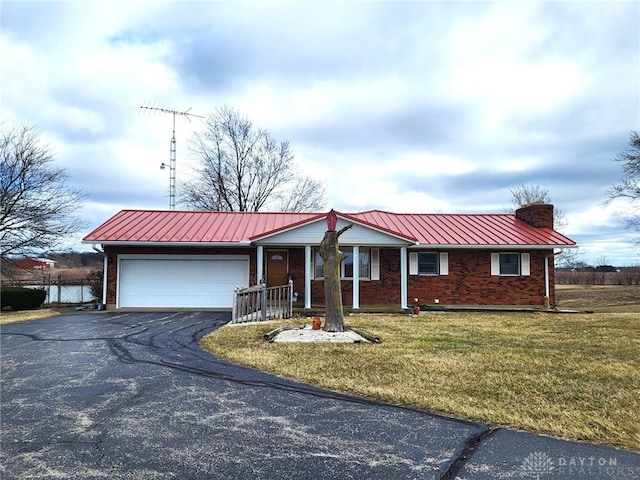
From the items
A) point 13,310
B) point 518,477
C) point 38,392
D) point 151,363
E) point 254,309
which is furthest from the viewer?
point 13,310

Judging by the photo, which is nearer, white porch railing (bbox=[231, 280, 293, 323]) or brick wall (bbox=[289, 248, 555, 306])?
white porch railing (bbox=[231, 280, 293, 323])

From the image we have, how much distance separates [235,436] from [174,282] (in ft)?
45.0

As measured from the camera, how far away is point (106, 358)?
7637mm

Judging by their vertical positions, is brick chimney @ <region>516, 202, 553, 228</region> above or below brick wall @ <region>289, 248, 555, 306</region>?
above

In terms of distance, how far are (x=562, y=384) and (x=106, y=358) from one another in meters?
7.10

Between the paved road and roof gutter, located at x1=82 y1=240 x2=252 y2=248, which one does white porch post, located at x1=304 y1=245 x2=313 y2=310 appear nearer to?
roof gutter, located at x1=82 y1=240 x2=252 y2=248

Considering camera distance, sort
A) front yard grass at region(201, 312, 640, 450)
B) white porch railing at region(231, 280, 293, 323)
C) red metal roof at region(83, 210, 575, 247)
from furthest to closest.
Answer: red metal roof at region(83, 210, 575, 247) < white porch railing at region(231, 280, 293, 323) < front yard grass at region(201, 312, 640, 450)

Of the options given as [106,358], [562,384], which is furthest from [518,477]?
[106,358]

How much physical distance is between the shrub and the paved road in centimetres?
1392

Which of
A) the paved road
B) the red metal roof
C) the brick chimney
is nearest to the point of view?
the paved road

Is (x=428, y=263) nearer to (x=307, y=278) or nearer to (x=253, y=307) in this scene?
(x=307, y=278)

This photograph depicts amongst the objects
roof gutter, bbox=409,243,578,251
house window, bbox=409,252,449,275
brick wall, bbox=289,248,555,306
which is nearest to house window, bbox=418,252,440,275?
house window, bbox=409,252,449,275

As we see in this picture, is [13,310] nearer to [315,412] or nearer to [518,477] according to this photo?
[315,412]

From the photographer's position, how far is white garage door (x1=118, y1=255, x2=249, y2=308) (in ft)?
55.4
